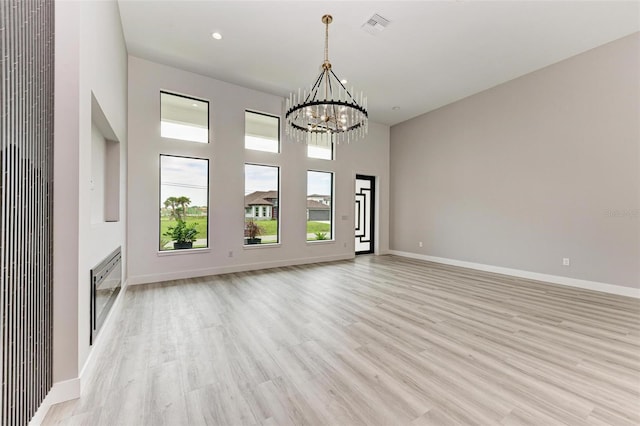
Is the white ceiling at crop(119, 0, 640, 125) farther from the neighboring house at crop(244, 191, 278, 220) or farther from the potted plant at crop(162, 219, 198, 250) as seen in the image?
the potted plant at crop(162, 219, 198, 250)

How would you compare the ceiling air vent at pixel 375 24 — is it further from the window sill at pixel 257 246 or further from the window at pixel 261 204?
the window sill at pixel 257 246

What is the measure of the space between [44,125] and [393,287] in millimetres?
4423

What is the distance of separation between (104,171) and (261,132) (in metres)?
3.18

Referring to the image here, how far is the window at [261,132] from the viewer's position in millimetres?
5832

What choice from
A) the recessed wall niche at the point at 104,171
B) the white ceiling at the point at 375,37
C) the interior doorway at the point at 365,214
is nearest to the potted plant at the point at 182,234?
the recessed wall niche at the point at 104,171

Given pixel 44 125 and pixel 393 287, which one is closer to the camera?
pixel 44 125

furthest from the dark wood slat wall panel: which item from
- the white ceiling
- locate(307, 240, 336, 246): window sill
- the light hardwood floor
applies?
locate(307, 240, 336, 246): window sill

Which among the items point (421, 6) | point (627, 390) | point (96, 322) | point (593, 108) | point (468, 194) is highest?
point (421, 6)

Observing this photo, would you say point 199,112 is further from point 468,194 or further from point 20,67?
point 468,194

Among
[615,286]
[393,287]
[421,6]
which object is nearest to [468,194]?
[615,286]

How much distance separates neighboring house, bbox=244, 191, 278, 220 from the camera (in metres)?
5.79

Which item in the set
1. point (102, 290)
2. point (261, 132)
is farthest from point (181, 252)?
point (261, 132)

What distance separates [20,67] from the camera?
4.64 ft

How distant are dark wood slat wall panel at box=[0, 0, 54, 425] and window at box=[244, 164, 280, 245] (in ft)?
13.1
